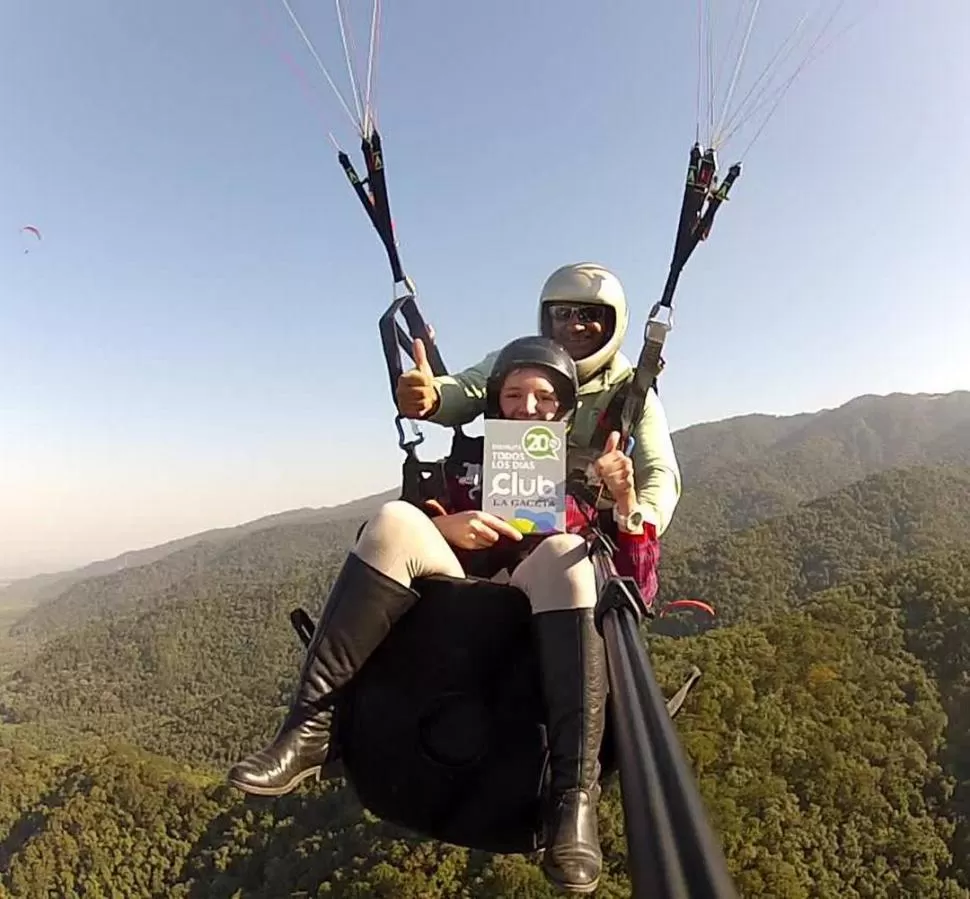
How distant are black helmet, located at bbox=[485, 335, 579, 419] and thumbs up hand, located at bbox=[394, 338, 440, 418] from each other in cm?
22

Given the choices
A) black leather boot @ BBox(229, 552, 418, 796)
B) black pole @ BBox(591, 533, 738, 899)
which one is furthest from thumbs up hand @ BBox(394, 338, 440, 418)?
black pole @ BBox(591, 533, 738, 899)

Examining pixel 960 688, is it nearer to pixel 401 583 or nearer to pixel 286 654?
pixel 401 583

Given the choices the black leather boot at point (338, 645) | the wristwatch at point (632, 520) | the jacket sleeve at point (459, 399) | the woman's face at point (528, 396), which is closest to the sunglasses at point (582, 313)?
Result: the jacket sleeve at point (459, 399)

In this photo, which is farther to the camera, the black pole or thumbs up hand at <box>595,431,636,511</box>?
thumbs up hand at <box>595,431,636,511</box>

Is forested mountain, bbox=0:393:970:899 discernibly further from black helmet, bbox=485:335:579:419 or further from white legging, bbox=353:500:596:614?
white legging, bbox=353:500:596:614

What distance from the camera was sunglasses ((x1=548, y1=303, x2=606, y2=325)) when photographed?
288 cm

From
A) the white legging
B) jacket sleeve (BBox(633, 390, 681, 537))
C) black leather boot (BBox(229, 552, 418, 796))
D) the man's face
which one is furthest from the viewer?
the man's face

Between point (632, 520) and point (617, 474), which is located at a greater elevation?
point (617, 474)

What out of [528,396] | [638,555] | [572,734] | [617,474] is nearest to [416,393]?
[528,396]

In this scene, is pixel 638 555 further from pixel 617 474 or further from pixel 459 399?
pixel 459 399

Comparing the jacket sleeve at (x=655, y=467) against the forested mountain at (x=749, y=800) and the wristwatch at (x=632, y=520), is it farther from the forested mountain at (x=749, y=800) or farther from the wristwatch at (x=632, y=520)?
the forested mountain at (x=749, y=800)

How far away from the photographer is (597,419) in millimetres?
2756

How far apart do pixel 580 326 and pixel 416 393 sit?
697 mm

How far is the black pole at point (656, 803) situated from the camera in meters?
0.76
